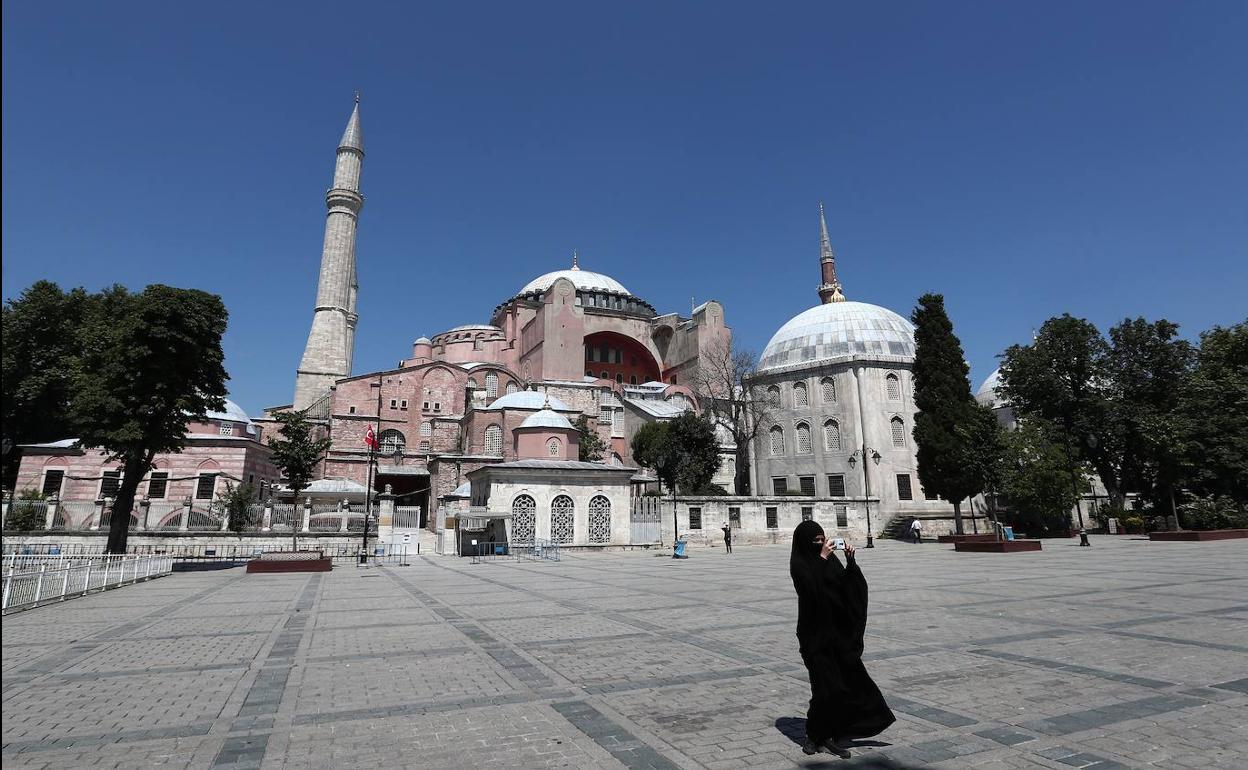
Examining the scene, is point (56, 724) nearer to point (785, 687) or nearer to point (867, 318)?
point (785, 687)

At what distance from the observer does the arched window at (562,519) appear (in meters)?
27.1

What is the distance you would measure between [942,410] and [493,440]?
24.2m

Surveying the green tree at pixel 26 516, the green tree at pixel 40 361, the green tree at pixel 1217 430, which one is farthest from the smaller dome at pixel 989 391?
the green tree at pixel 40 361

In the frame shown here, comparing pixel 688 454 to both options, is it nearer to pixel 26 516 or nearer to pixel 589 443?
pixel 589 443

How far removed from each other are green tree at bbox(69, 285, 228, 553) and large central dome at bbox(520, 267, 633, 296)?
4480cm

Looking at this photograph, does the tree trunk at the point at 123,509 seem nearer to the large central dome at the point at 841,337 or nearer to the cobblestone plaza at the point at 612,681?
the cobblestone plaza at the point at 612,681

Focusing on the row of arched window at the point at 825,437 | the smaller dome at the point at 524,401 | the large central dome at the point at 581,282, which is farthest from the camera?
the large central dome at the point at 581,282

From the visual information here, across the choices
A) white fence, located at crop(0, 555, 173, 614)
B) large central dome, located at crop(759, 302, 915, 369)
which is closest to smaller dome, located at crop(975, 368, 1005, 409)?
large central dome, located at crop(759, 302, 915, 369)

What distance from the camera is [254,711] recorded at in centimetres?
540

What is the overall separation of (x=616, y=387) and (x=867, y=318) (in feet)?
69.3

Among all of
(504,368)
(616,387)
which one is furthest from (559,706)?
(616,387)

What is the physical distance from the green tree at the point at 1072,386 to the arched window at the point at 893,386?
222 inches

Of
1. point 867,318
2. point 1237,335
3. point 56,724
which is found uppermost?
point 867,318

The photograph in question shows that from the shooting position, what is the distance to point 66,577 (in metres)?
12.7
